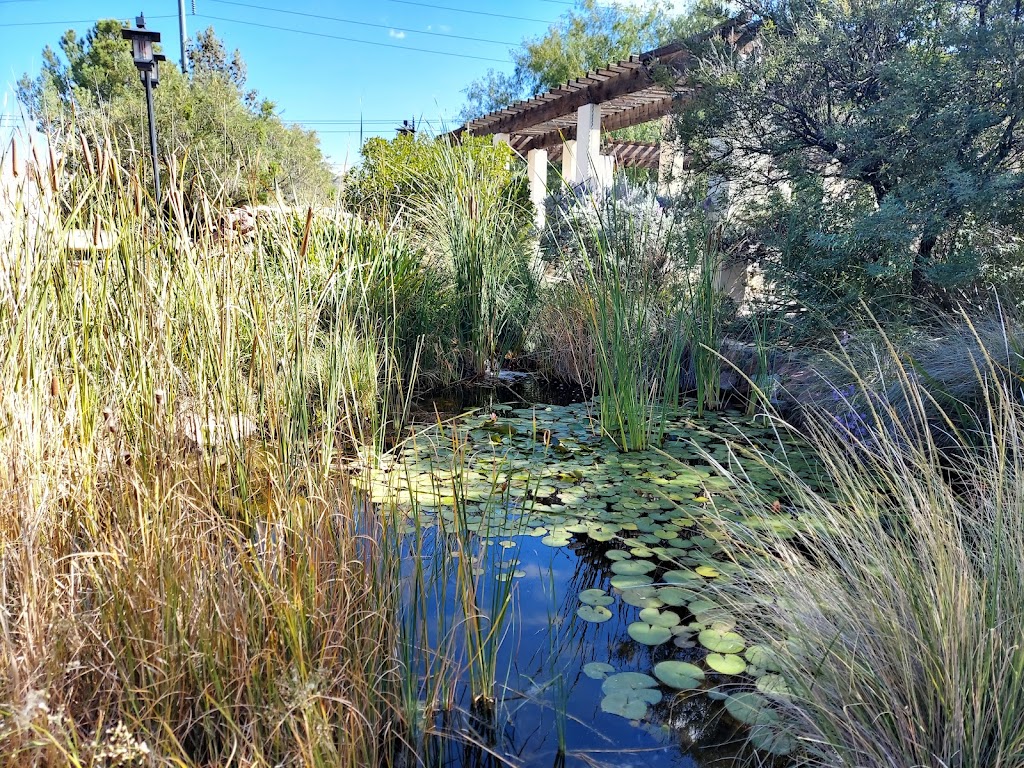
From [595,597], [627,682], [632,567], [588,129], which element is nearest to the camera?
[627,682]

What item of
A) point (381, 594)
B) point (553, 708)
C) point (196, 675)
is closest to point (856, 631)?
point (553, 708)

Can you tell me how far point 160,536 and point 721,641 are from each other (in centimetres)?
139

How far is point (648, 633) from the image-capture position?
74.0 inches

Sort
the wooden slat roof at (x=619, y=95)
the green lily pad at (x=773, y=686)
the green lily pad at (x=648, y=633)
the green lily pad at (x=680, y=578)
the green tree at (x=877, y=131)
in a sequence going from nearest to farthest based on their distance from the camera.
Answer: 1. the green lily pad at (x=773, y=686)
2. the green lily pad at (x=648, y=633)
3. the green lily pad at (x=680, y=578)
4. the green tree at (x=877, y=131)
5. the wooden slat roof at (x=619, y=95)

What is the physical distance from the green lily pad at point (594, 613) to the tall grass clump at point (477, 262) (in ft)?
10.2

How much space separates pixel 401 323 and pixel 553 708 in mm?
3325

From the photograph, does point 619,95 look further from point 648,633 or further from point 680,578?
point 648,633

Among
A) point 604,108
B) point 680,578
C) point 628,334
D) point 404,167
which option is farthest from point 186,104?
point 680,578

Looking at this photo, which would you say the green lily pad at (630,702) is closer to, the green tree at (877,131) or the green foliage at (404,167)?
the green tree at (877,131)

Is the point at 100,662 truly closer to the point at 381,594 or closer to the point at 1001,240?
the point at 381,594

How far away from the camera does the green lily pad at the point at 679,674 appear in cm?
166

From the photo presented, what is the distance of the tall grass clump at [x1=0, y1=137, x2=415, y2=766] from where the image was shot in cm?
119

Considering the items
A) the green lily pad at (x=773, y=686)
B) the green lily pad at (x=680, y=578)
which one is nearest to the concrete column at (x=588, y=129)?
the green lily pad at (x=680, y=578)

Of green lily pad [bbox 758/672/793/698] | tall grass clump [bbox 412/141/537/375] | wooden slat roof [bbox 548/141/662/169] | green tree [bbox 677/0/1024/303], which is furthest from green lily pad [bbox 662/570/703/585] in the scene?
wooden slat roof [bbox 548/141/662/169]
